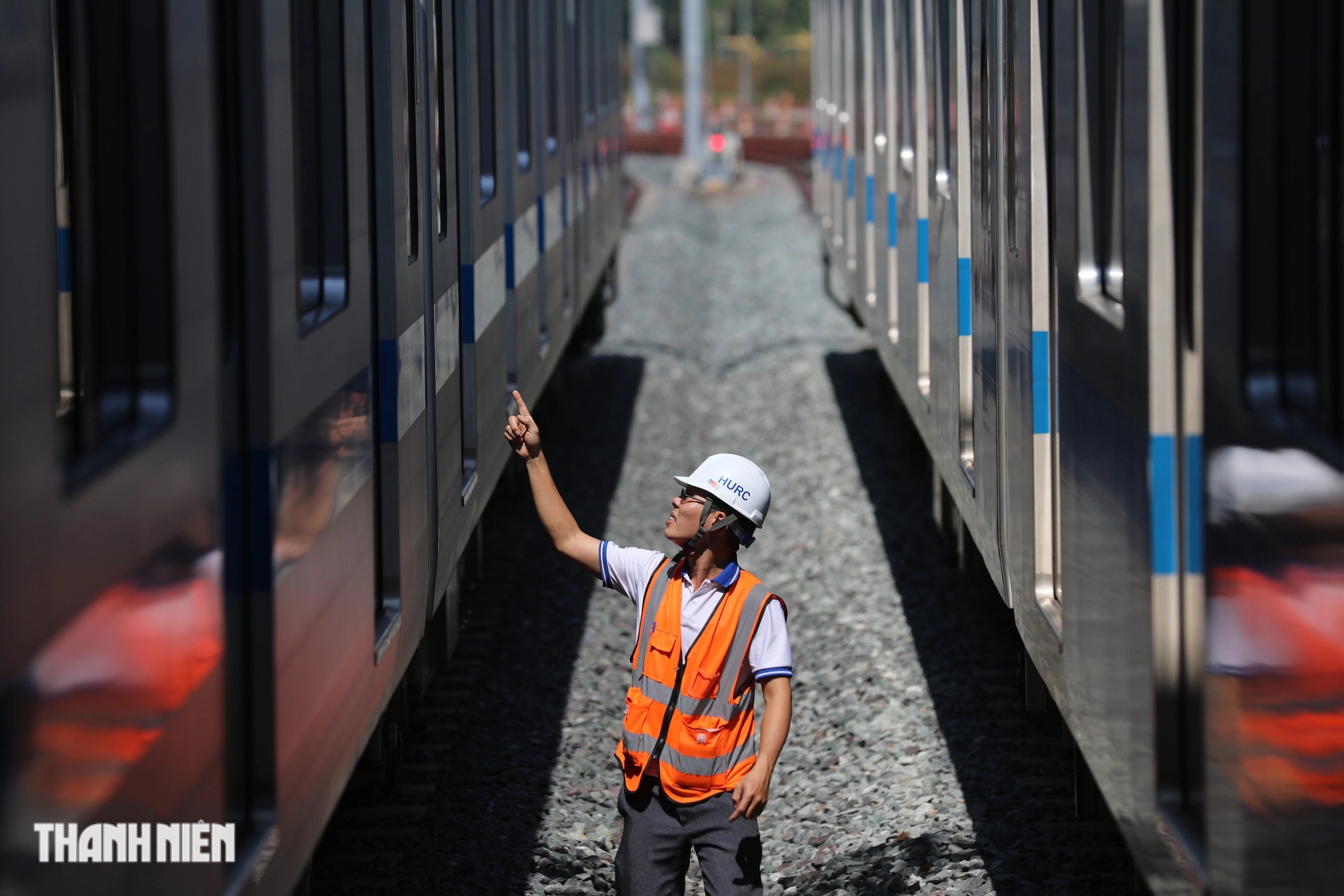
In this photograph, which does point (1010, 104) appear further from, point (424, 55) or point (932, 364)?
point (932, 364)

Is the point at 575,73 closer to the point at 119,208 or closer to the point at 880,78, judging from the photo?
the point at 880,78

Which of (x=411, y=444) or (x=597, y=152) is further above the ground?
(x=597, y=152)

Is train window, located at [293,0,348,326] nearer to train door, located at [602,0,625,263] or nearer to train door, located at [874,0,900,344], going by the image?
train door, located at [874,0,900,344]

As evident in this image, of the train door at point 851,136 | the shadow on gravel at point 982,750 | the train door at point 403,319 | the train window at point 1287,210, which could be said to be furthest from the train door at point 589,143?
the train window at point 1287,210

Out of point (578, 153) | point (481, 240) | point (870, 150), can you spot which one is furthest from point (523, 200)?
point (578, 153)

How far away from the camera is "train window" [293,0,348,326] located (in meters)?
3.63

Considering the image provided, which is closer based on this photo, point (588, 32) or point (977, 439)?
point (977, 439)

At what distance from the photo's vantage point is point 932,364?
710 centimetres

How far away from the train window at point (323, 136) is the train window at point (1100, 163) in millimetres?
1682

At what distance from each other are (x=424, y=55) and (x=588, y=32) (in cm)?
812

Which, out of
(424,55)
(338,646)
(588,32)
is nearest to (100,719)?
(338,646)

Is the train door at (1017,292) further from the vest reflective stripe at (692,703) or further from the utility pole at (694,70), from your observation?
the utility pole at (694,70)

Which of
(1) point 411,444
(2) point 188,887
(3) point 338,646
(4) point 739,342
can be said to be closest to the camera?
(2) point 188,887

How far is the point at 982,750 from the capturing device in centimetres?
626
